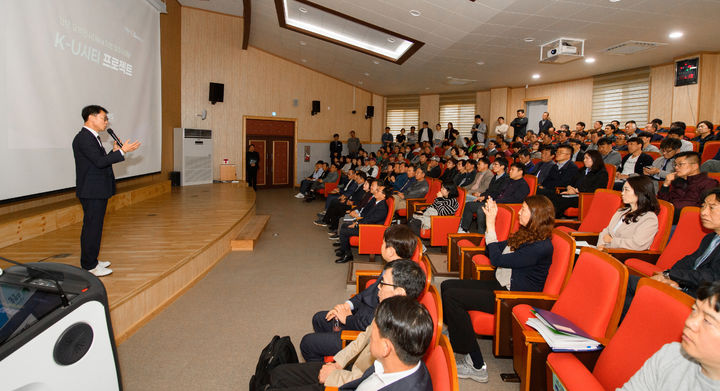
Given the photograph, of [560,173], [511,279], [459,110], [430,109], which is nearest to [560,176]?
[560,173]

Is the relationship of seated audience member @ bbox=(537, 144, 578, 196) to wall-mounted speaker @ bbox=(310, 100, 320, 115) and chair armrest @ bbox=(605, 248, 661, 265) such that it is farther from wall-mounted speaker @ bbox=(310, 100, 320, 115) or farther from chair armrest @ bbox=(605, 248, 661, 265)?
wall-mounted speaker @ bbox=(310, 100, 320, 115)

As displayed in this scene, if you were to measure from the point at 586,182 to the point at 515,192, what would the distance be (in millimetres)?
908

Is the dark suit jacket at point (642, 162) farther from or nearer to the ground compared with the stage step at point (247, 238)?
farther from the ground

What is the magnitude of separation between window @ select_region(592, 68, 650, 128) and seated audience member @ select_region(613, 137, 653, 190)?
5.38 meters

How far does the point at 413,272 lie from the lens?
1938 millimetres

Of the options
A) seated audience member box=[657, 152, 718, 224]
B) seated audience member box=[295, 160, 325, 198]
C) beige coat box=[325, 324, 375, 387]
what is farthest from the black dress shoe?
seated audience member box=[295, 160, 325, 198]

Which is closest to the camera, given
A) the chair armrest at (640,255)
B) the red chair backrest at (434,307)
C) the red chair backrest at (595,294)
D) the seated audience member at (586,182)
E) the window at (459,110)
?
the red chair backrest at (434,307)

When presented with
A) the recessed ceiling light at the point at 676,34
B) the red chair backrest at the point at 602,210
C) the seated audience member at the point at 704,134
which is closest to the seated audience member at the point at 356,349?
the red chair backrest at the point at 602,210

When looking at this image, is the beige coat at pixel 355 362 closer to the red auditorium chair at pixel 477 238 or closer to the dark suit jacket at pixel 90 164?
the red auditorium chair at pixel 477 238

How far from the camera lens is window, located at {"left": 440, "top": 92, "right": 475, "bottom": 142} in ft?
45.6

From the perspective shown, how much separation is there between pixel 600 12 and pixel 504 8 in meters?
1.39

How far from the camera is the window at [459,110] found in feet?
45.6

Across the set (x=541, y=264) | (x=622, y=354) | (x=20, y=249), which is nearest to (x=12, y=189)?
(x=20, y=249)

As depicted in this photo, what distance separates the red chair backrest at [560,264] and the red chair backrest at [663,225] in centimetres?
110
